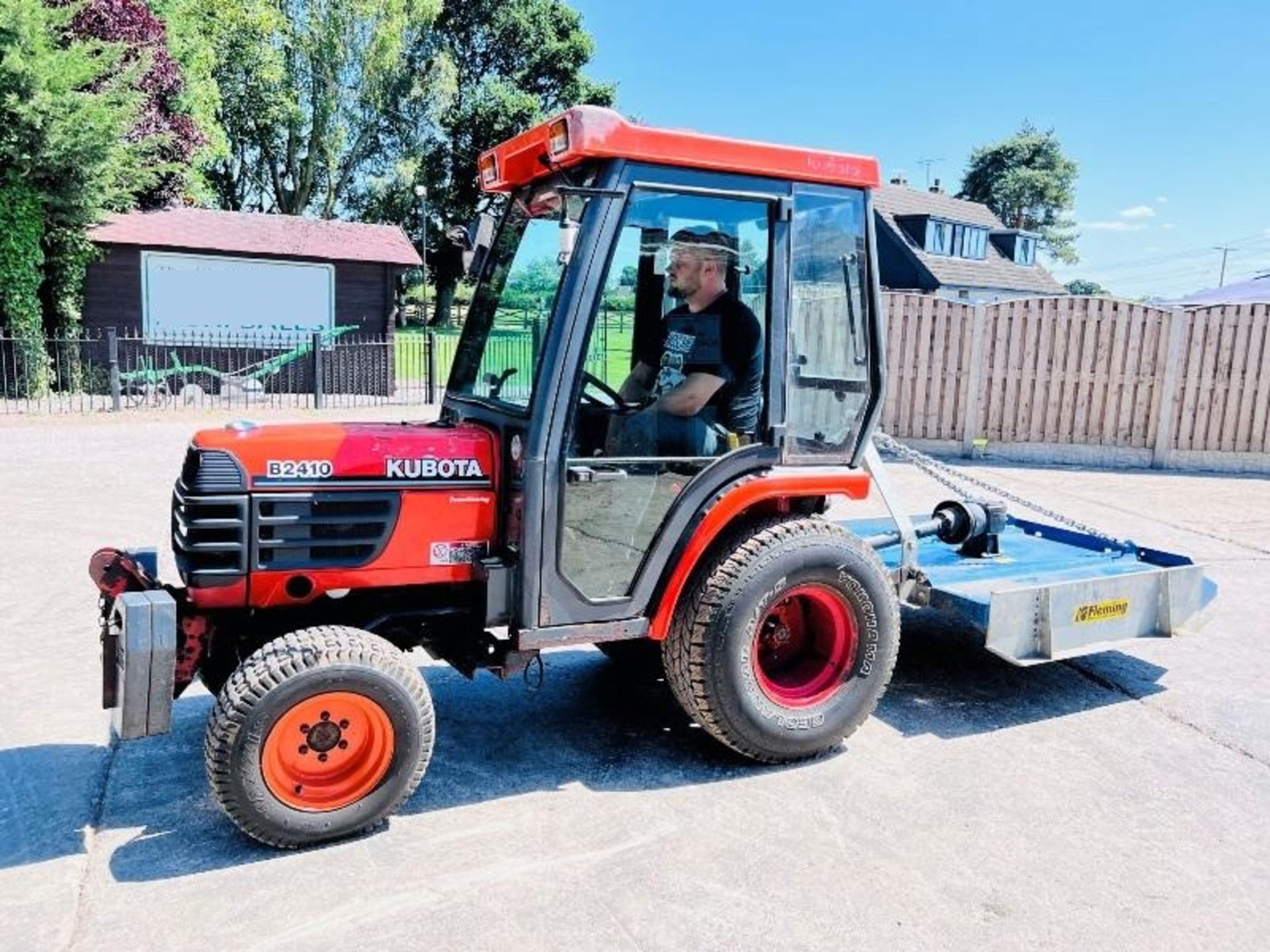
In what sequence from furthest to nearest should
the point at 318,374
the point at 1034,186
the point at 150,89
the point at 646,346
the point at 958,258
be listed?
the point at 1034,186, the point at 958,258, the point at 150,89, the point at 318,374, the point at 646,346

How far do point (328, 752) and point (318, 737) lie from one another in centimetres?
7

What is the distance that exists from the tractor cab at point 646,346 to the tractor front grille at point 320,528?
44 centimetres

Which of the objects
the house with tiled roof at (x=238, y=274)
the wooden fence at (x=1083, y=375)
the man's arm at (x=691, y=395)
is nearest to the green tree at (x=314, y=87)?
the house with tiled roof at (x=238, y=274)

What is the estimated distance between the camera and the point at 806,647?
426 centimetres

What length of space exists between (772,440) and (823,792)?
1.36 metres

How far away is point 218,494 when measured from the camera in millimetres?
3260

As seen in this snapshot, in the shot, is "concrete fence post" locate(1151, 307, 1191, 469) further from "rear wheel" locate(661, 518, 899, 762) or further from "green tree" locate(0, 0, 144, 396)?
"green tree" locate(0, 0, 144, 396)

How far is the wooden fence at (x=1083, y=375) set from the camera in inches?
480

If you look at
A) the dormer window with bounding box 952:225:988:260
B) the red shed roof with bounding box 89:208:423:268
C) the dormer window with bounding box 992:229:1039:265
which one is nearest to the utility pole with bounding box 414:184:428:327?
the red shed roof with bounding box 89:208:423:268

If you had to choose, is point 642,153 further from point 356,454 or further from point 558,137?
point 356,454

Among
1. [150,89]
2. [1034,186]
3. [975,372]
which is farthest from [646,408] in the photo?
[1034,186]

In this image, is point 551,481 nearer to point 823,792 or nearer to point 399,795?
point 399,795

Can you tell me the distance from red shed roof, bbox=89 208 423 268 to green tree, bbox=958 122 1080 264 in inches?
2014

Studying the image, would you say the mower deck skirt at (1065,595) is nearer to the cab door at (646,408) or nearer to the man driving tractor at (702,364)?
the cab door at (646,408)
